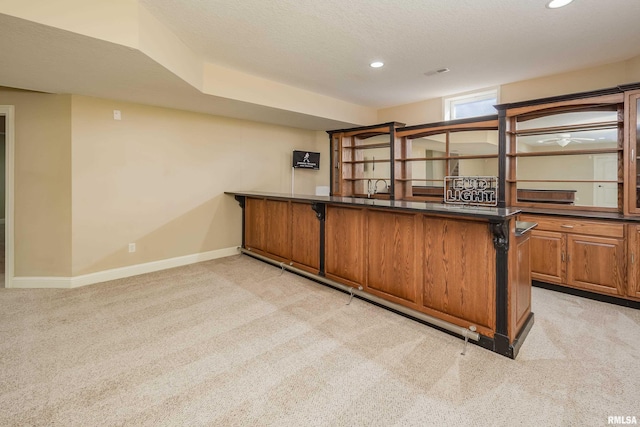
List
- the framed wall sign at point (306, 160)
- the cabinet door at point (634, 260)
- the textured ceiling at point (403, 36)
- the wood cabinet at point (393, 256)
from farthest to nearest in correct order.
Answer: the framed wall sign at point (306, 160) → the cabinet door at point (634, 260) → the wood cabinet at point (393, 256) → the textured ceiling at point (403, 36)

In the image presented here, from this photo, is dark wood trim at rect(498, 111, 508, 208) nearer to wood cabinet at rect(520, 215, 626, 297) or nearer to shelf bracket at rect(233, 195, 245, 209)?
wood cabinet at rect(520, 215, 626, 297)

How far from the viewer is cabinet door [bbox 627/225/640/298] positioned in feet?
9.52

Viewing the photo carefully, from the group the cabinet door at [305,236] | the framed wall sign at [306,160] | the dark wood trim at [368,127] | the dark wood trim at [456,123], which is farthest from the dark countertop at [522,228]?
the framed wall sign at [306,160]

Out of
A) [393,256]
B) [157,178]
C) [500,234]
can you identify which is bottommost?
[393,256]

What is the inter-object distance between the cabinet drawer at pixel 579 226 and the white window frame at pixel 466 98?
207cm

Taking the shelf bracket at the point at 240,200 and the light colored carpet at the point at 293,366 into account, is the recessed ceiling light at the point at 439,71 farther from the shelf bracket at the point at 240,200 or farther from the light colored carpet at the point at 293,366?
the shelf bracket at the point at 240,200

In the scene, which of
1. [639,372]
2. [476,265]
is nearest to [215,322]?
[476,265]

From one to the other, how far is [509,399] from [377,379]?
2.40ft

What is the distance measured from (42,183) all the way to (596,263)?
242 inches

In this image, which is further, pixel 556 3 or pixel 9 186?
pixel 9 186

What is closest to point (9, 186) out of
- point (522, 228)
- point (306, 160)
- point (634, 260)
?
point (306, 160)

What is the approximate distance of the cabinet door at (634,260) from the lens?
2.90 meters

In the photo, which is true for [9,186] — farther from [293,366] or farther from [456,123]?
[456,123]

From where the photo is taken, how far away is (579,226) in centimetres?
321
